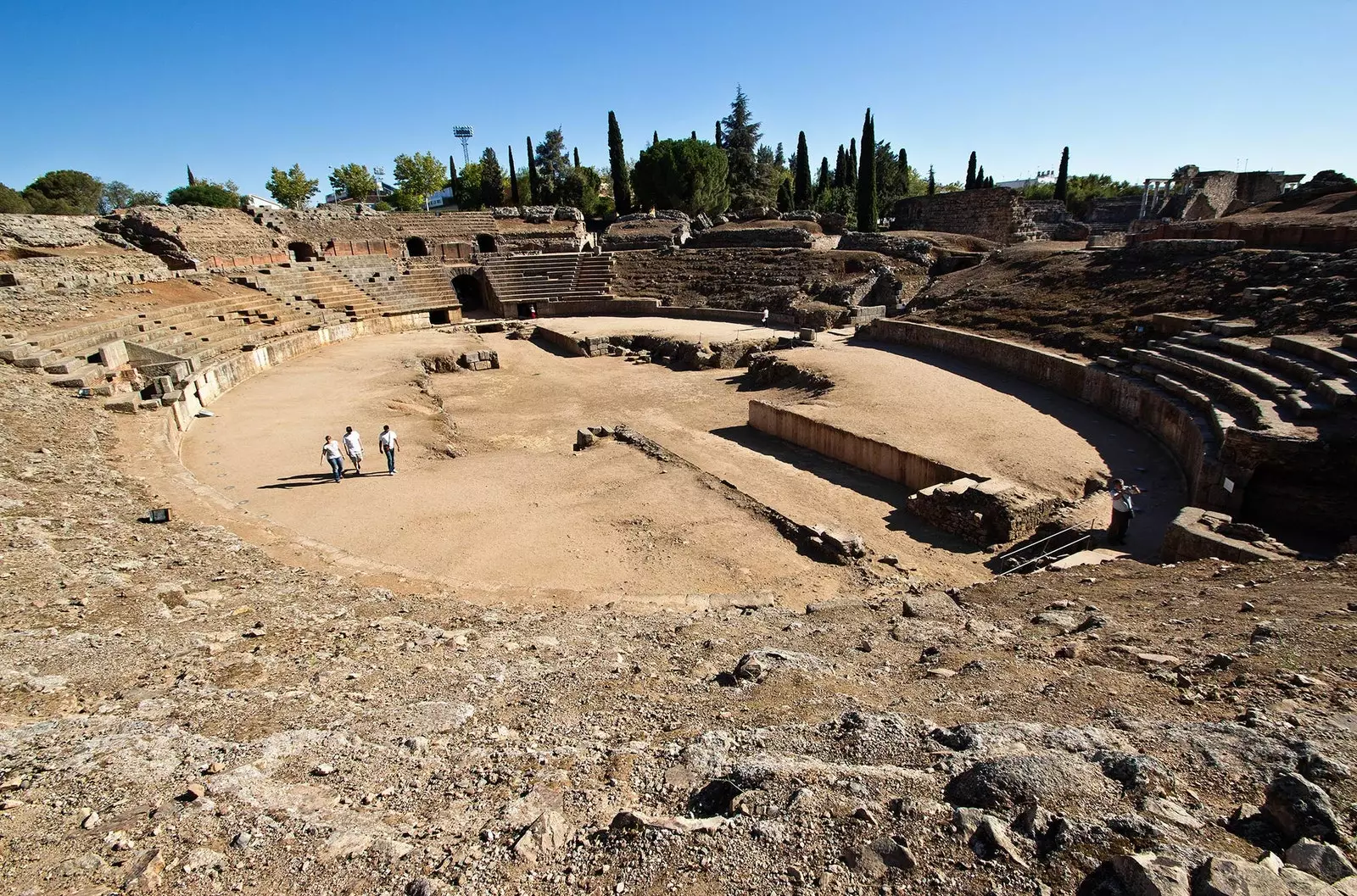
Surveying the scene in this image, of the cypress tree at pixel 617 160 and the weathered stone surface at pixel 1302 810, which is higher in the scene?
the cypress tree at pixel 617 160

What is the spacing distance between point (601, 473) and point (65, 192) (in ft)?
196

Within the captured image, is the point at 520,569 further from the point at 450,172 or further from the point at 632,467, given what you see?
the point at 450,172

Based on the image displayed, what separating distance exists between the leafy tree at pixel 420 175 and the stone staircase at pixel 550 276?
32.2 metres

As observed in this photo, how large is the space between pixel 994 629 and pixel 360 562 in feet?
25.7

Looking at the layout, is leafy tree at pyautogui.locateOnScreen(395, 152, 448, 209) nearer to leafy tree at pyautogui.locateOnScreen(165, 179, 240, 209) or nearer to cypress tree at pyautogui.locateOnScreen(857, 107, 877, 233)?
leafy tree at pyautogui.locateOnScreen(165, 179, 240, 209)

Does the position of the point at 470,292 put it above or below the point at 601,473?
above

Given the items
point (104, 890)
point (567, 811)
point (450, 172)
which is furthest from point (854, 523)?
point (450, 172)

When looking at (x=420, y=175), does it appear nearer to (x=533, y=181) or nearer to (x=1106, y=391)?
(x=533, y=181)

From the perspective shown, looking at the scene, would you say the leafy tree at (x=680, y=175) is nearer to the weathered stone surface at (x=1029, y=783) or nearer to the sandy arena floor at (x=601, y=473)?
the sandy arena floor at (x=601, y=473)

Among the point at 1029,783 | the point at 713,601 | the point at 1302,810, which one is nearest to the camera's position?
the point at 1302,810

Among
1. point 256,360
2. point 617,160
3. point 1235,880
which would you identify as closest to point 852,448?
point 1235,880

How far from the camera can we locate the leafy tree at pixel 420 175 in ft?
220

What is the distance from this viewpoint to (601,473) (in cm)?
1354

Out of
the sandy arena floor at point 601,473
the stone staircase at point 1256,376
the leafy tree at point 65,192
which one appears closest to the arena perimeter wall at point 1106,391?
the stone staircase at point 1256,376
